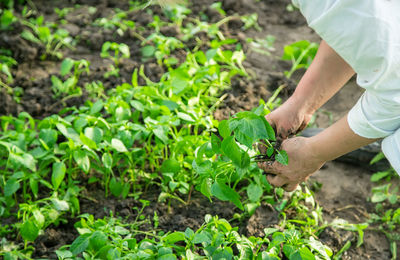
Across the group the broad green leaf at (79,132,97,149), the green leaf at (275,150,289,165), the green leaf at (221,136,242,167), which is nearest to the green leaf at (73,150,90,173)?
the broad green leaf at (79,132,97,149)

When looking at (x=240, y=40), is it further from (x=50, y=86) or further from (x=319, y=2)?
(x=319, y=2)

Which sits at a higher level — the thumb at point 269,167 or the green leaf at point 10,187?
the thumb at point 269,167

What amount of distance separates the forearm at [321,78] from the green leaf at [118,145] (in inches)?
27.0

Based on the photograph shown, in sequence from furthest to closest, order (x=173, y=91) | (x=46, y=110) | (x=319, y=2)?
(x=46, y=110) → (x=173, y=91) → (x=319, y=2)

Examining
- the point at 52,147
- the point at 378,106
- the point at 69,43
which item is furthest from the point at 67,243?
the point at 69,43

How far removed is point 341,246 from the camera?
6.63ft

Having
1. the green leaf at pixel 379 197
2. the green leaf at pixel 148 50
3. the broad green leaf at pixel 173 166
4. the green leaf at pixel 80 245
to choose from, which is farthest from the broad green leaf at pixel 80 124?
the green leaf at pixel 379 197

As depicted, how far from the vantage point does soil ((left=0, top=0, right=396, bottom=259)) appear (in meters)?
2.06

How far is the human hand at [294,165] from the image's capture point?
164cm

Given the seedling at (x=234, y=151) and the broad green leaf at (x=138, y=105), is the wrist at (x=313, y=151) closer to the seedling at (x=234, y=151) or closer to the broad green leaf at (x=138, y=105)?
the seedling at (x=234, y=151)

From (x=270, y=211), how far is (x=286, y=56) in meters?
1.24

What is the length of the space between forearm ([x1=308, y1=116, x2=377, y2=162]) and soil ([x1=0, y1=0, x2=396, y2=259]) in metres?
0.41

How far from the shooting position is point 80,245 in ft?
5.63

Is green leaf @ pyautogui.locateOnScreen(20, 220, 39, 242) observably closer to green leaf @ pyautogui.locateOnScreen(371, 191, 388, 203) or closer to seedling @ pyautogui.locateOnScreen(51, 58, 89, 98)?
seedling @ pyautogui.locateOnScreen(51, 58, 89, 98)
